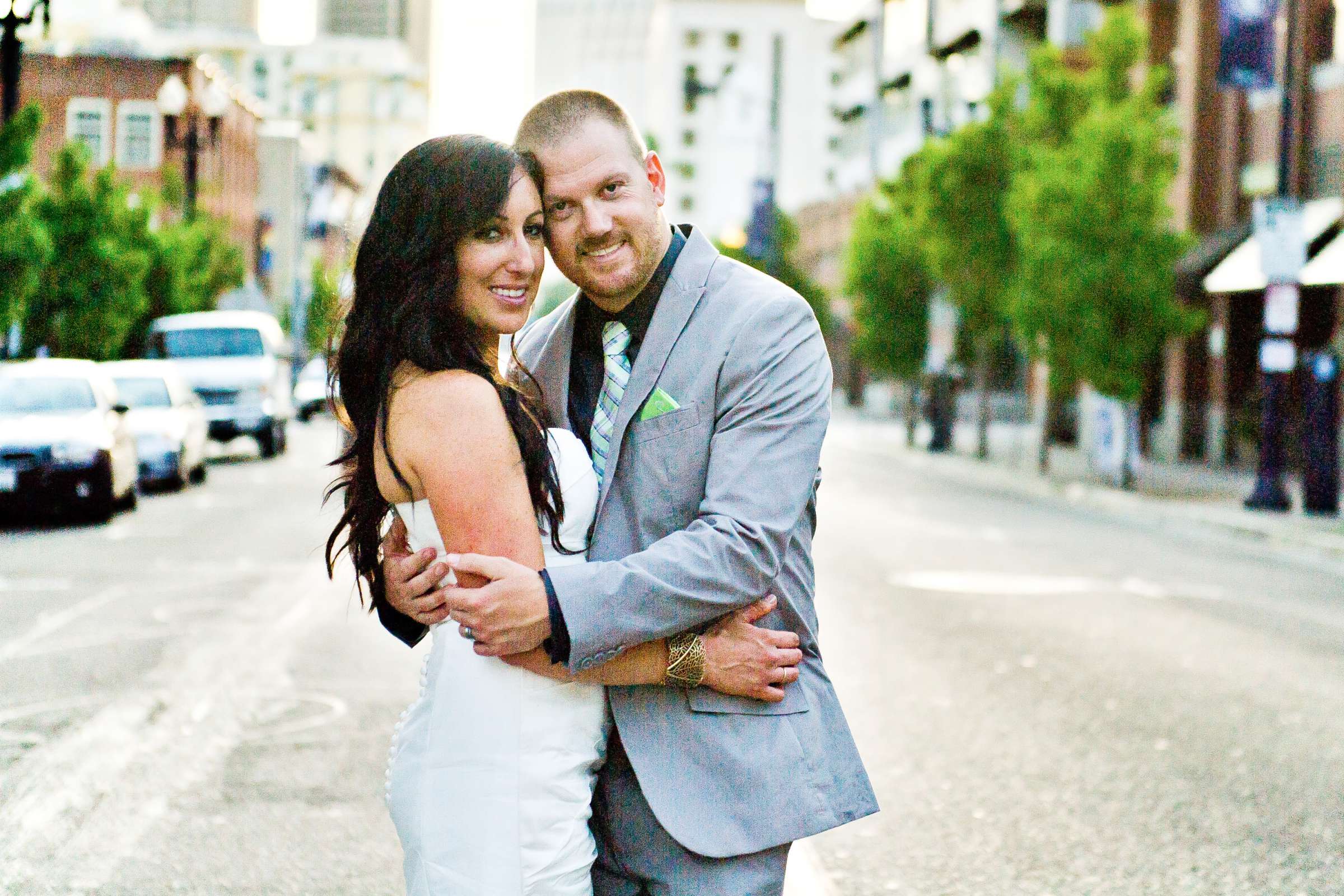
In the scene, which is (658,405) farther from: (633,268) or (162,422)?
(162,422)

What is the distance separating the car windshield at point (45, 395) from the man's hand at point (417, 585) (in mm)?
16301

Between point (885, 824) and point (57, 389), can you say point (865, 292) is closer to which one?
point (57, 389)

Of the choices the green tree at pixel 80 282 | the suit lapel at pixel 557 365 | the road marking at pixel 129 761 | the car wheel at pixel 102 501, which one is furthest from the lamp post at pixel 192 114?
the suit lapel at pixel 557 365

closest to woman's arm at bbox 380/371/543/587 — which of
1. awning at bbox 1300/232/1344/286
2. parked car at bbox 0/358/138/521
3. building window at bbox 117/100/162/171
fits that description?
parked car at bbox 0/358/138/521

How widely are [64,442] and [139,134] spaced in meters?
56.6

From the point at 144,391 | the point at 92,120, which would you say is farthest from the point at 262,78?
the point at 144,391

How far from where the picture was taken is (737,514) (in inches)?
104

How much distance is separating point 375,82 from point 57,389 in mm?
160701

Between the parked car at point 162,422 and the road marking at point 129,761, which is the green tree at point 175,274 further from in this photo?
the road marking at point 129,761

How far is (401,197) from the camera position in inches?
107

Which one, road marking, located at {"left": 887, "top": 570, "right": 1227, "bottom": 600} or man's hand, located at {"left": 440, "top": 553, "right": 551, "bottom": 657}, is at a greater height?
man's hand, located at {"left": 440, "top": 553, "right": 551, "bottom": 657}

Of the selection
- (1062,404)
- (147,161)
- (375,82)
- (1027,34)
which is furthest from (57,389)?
(375,82)

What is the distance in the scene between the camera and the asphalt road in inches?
217

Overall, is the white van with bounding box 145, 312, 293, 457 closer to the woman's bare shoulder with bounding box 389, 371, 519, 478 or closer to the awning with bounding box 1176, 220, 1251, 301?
the awning with bounding box 1176, 220, 1251, 301
